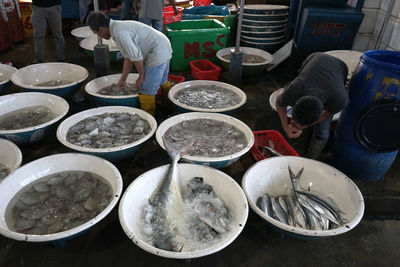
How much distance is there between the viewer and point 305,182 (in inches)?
107

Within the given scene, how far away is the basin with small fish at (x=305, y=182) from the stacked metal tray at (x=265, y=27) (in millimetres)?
3957

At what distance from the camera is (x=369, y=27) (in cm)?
527

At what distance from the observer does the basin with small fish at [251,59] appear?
5.18m

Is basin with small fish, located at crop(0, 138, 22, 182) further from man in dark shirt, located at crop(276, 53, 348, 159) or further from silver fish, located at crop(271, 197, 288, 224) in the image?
man in dark shirt, located at crop(276, 53, 348, 159)

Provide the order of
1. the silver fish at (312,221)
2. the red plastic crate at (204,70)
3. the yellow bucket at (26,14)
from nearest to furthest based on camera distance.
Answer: the silver fish at (312,221) < the red plastic crate at (204,70) < the yellow bucket at (26,14)

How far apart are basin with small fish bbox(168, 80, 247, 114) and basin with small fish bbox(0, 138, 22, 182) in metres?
1.85

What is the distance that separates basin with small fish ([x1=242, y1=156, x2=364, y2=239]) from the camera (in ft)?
7.99

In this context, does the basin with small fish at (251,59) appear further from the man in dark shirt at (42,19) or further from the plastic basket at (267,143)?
the man in dark shirt at (42,19)

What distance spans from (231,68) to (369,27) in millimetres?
2792

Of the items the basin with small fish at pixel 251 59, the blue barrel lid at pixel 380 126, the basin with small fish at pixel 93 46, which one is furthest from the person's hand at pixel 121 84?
the blue barrel lid at pixel 380 126

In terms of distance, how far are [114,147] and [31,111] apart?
162cm

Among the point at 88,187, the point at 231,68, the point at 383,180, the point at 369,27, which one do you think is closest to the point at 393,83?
the point at 383,180

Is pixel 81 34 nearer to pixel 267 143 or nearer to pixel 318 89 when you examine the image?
pixel 267 143

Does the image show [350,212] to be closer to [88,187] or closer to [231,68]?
[88,187]
